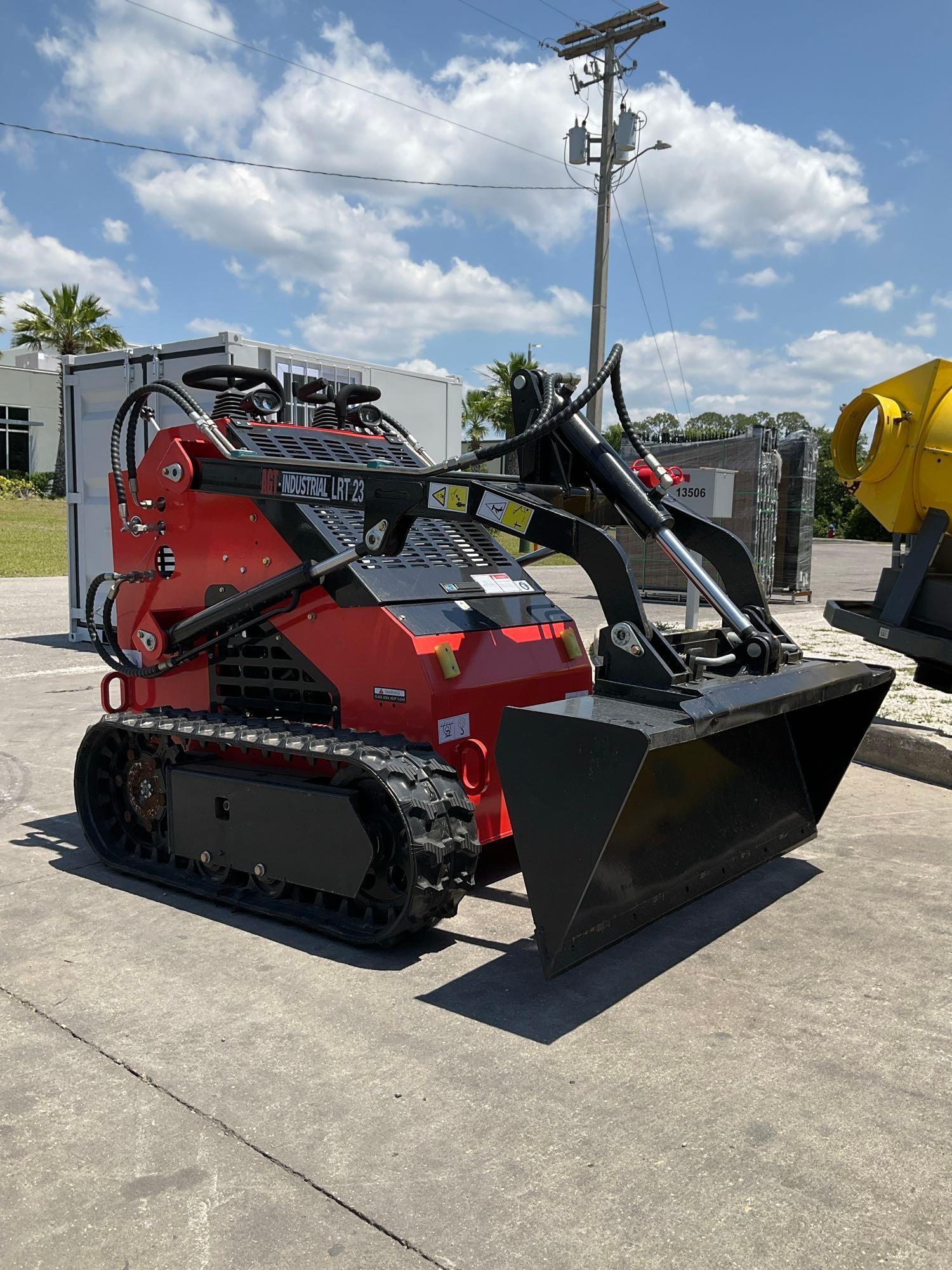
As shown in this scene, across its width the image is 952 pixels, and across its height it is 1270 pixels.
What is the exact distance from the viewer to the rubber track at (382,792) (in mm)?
3816

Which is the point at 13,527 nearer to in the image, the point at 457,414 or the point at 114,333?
the point at 114,333

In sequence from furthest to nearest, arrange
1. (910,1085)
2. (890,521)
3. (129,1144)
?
(890,521), (910,1085), (129,1144)

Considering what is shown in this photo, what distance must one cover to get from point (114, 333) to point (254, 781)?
4170cm

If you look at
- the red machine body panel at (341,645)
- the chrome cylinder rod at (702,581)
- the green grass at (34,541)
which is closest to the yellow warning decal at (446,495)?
the red machine body panel at (341,645)

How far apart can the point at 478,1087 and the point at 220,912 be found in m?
1.71

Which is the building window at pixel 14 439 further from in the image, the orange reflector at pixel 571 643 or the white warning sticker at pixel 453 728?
the white warning sticker at pixel 453 728

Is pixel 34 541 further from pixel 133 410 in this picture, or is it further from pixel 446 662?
pixel 446 662

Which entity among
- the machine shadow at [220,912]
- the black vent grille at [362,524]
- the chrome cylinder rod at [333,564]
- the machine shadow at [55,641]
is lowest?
the machine shadow at [220,912]

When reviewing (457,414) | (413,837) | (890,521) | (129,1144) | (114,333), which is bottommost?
(129,1144)

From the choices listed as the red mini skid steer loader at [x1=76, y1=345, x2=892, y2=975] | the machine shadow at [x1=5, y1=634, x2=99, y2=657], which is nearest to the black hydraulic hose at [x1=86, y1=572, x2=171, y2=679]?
the red mini skid steer loader at [x1=76, y1=345, x2=892, y2=975]

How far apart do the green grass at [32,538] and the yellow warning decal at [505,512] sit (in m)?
17.4

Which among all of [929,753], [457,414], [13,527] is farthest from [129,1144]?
[13,527]

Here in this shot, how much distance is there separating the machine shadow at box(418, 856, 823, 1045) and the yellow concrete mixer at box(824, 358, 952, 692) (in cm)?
291

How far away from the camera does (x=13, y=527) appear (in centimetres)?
2952
